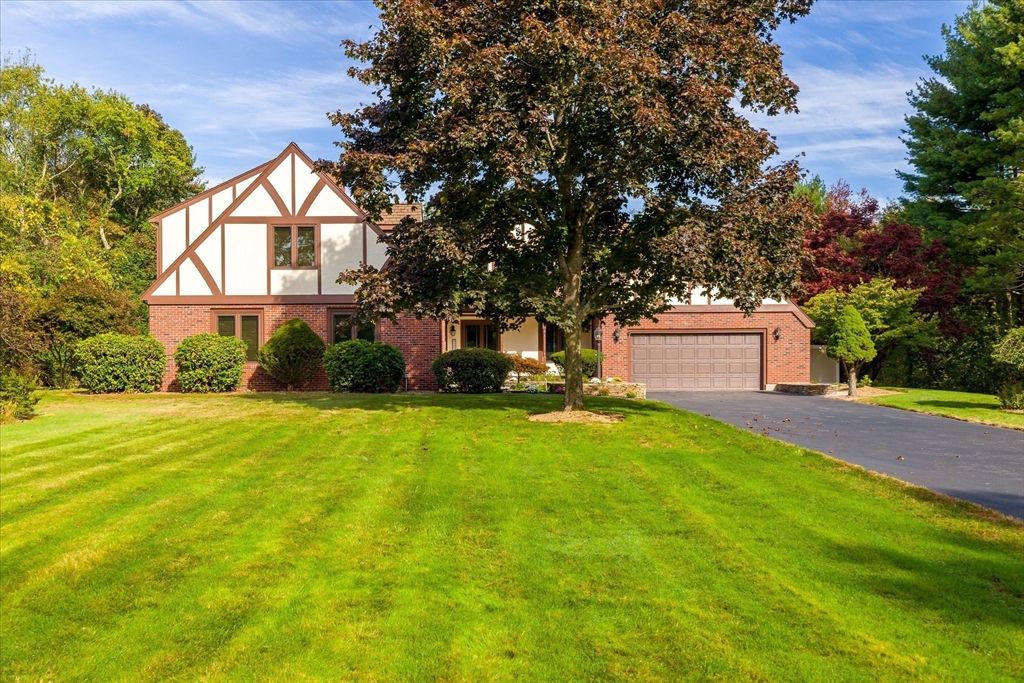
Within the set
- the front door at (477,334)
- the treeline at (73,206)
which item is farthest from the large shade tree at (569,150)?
the front door at (477,334)

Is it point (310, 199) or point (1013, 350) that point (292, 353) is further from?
point (1013, 350)

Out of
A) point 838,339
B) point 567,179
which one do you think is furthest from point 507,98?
point 838,339

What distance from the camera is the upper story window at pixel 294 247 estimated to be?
23.2 meters

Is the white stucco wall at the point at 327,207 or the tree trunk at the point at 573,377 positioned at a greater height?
the white stucco wall at the point at 327,207

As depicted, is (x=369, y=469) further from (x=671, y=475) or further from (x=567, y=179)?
(x=567, y=179)

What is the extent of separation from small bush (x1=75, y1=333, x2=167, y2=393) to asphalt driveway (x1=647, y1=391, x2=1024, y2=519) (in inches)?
605

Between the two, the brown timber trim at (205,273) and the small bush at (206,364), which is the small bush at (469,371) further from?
the brown timber trim at (205,273)

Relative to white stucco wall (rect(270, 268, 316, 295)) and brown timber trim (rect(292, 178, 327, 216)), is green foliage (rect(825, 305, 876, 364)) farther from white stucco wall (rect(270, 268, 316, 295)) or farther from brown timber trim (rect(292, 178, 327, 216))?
brown timber trim (rect(292, 178, 327, 216))

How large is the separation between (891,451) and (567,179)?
7.34 meters

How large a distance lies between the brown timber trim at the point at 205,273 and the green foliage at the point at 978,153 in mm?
24423

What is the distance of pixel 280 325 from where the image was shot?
22906 mm

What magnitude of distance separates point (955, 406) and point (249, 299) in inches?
813

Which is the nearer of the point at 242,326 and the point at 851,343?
the point at 851,343

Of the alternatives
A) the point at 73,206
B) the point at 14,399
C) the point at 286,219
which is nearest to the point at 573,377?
the point at 14,399
